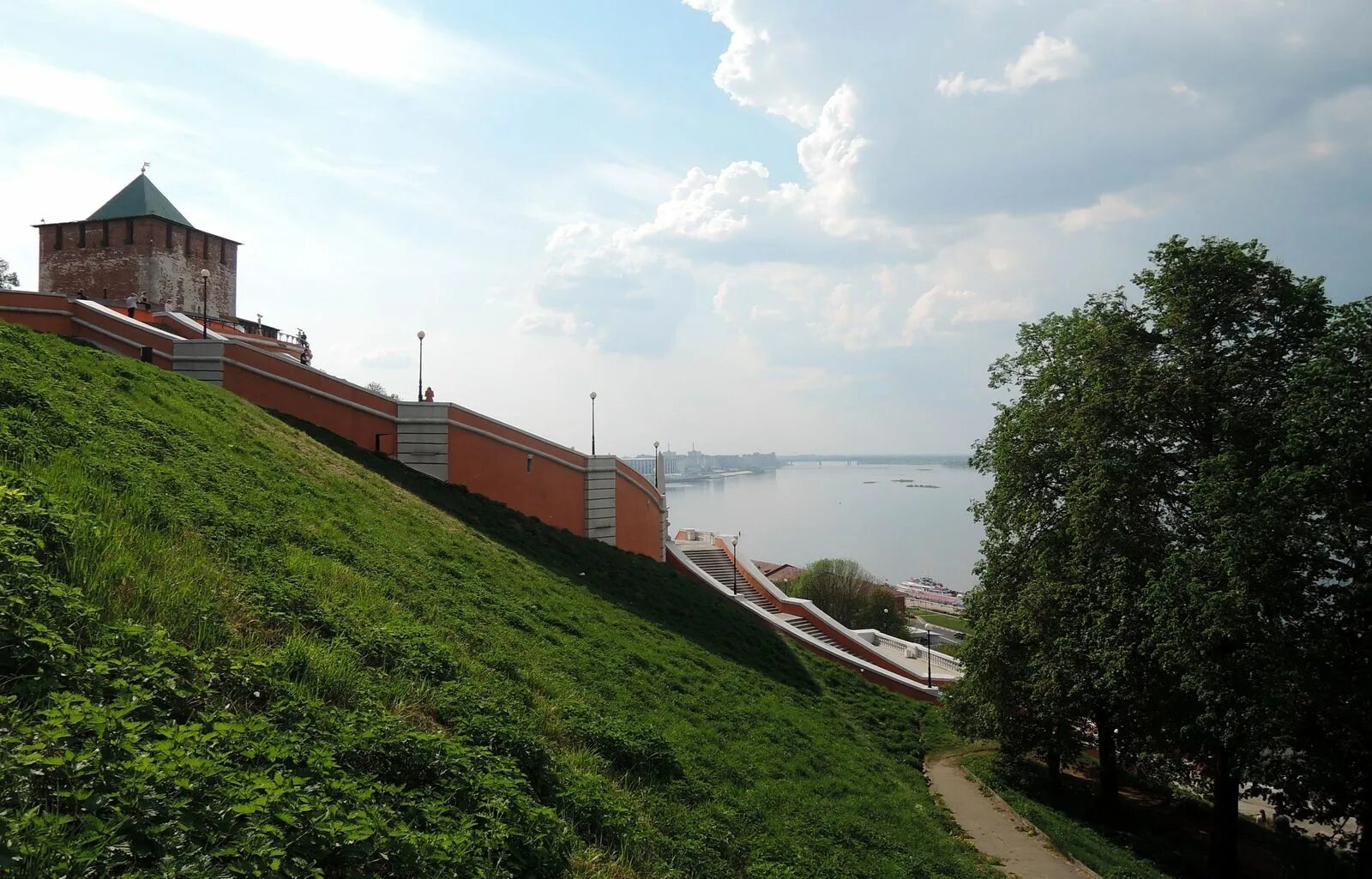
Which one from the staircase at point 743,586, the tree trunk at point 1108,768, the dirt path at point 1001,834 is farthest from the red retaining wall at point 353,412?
the tree trunk at point 1108,768

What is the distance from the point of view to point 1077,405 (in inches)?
468

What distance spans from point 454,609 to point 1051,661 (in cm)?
867

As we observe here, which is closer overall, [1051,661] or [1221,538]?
[1221,538]

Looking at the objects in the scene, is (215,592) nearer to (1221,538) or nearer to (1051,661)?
(1221,538)

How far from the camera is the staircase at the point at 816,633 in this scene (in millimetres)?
23141

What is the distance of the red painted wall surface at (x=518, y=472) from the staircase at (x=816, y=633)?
27.5 feet

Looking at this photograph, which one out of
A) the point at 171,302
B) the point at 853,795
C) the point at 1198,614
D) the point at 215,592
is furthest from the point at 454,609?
the point at 171,302

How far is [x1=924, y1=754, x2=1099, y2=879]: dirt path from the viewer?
8797mm

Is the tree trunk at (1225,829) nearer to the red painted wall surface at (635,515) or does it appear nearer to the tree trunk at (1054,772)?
the tree trunk at (1054,772)

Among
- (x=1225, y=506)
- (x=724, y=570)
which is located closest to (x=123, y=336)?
(x=1225, y=506)

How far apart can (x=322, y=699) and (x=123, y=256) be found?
35180 millimetres

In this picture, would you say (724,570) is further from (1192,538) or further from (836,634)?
(1192,538)

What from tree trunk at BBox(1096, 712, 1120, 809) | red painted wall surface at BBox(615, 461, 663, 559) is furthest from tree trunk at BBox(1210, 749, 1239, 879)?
red painted wall surface at BBox(615, 461, 663, 559)

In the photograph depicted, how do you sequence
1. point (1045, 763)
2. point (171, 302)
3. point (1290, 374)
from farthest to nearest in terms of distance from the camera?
point (171, 302) → point (1045, 763) → point (1290, 374)
